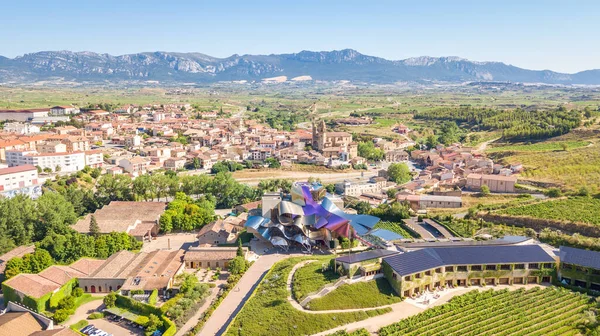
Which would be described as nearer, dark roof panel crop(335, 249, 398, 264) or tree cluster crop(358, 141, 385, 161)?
dark roof panel crop(335, 249, 398, 264)

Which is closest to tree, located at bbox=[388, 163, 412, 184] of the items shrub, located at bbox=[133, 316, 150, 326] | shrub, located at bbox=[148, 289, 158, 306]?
shrub, located at bbox=[148, 289, 158, 306]

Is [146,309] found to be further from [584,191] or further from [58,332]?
[584,191]

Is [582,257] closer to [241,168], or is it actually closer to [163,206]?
[163,206]

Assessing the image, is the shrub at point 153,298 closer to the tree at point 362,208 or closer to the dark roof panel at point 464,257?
the dark roof panel at point 464,257

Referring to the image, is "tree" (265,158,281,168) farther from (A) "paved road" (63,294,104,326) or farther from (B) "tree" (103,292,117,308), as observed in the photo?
(B) "tree" (103,292,117,308)

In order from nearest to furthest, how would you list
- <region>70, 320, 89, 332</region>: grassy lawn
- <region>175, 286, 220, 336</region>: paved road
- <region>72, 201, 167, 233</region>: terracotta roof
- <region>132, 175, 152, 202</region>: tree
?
<region>175, 286, 220, 336</region>: paved road
<region>70, 320, 89, 332</region>: grassy lawn
<region>72, 201, 167, 233</region>: terracotta roof
<region>132, 175, 152, 202</region>: tree

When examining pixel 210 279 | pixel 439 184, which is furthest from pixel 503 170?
pixel 210 279

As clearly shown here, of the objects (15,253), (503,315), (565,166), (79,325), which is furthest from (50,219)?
(565,166)
